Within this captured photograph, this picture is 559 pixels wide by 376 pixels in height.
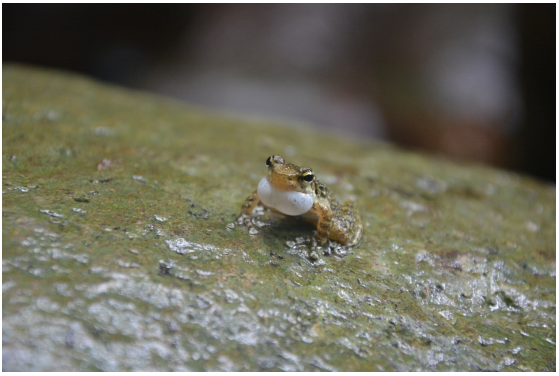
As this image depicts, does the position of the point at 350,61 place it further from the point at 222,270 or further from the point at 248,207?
the point at 222,270

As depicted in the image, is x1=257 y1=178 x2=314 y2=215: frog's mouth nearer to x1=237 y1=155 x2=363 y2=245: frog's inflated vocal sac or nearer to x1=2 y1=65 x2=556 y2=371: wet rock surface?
x1=237 y1=155 x2=363 y2=245: frog's inflated vocal sac

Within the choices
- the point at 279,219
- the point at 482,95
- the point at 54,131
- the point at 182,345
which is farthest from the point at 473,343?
the point at 482,95

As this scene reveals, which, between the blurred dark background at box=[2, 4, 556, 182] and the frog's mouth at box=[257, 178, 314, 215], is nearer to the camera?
the frog's mouth at box=[257, 178, 314, 215]

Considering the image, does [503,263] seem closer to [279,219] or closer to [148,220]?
[279,219]

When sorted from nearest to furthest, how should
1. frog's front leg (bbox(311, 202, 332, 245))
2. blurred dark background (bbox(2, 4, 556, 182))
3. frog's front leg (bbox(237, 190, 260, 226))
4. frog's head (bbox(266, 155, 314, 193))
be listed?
frog's head (bbox(266, 155, 314, 193)) < frog's front leg (bbox(311, 202, 332, 245)) < frog's front leg (bbox(237, 190, 260, 226)) < blurred dark background (bbox(2, 4, 556, 182))

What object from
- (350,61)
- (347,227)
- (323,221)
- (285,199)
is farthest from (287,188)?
(350,61)

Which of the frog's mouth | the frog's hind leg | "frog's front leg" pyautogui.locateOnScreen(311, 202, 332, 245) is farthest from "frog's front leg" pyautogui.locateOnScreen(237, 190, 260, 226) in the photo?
the frog's hind leg

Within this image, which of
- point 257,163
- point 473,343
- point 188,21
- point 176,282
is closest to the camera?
point 176,282
